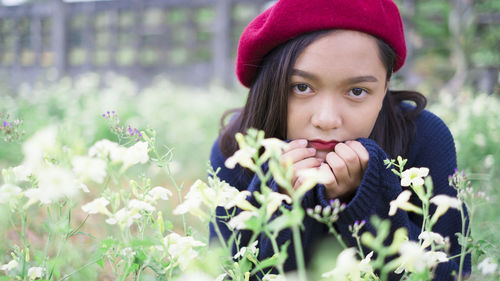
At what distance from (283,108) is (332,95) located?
16 centimetres

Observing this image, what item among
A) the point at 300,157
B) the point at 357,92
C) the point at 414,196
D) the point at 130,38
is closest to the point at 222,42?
the point at 130,38

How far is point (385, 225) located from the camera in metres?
0.49

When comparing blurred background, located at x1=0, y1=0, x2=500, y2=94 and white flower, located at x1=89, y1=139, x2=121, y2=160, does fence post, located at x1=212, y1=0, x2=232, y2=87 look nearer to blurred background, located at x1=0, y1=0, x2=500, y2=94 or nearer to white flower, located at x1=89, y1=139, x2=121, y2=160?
blurred background, located at x1=0, y1=0, x2=500, y2=94

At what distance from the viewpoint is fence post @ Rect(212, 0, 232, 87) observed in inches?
233

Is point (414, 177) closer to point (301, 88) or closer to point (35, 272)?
point (301, 88)

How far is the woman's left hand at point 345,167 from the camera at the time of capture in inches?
38.4

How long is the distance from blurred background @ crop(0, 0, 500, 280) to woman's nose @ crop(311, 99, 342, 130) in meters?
2.44

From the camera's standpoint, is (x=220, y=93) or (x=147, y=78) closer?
(x=220, y=93)

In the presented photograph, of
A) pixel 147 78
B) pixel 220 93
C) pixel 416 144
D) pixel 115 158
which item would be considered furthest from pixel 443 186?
pixel 147 78

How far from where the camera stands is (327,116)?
3.37 feet

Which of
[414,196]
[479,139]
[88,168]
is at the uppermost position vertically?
[88,168]

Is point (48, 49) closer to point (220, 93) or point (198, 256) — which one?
point (220, 93)

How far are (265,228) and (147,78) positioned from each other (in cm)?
634

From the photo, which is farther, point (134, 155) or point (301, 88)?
point (301, 88)
